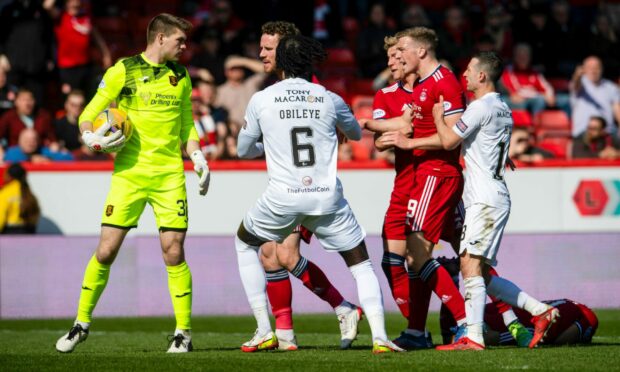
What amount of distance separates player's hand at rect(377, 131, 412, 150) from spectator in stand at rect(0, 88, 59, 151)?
784 centimetres

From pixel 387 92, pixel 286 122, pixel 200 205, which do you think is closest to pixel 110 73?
pixel 286 122

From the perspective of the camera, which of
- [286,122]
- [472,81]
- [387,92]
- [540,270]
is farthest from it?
[540,270]

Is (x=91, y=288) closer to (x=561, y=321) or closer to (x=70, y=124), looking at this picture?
(x=561, y=321)

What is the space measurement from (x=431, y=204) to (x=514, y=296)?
0.98m

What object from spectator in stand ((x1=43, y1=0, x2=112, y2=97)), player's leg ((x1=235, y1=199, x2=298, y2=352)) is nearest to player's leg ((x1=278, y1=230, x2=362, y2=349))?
player's leg ((x1=235, y1=199, x2=298, y2=352))

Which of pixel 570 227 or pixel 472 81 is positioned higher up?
pixel 472 81

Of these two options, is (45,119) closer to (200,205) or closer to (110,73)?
(200,205)

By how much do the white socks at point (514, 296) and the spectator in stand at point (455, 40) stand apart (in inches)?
355

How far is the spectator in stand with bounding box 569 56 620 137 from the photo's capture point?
17438 mm

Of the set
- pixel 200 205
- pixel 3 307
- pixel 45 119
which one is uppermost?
pixel 45 119

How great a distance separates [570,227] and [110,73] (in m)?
8.17

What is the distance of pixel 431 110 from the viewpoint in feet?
30.5

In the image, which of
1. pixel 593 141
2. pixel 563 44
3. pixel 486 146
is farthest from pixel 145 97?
pixel 563 44

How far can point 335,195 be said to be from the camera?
8.40 meters
